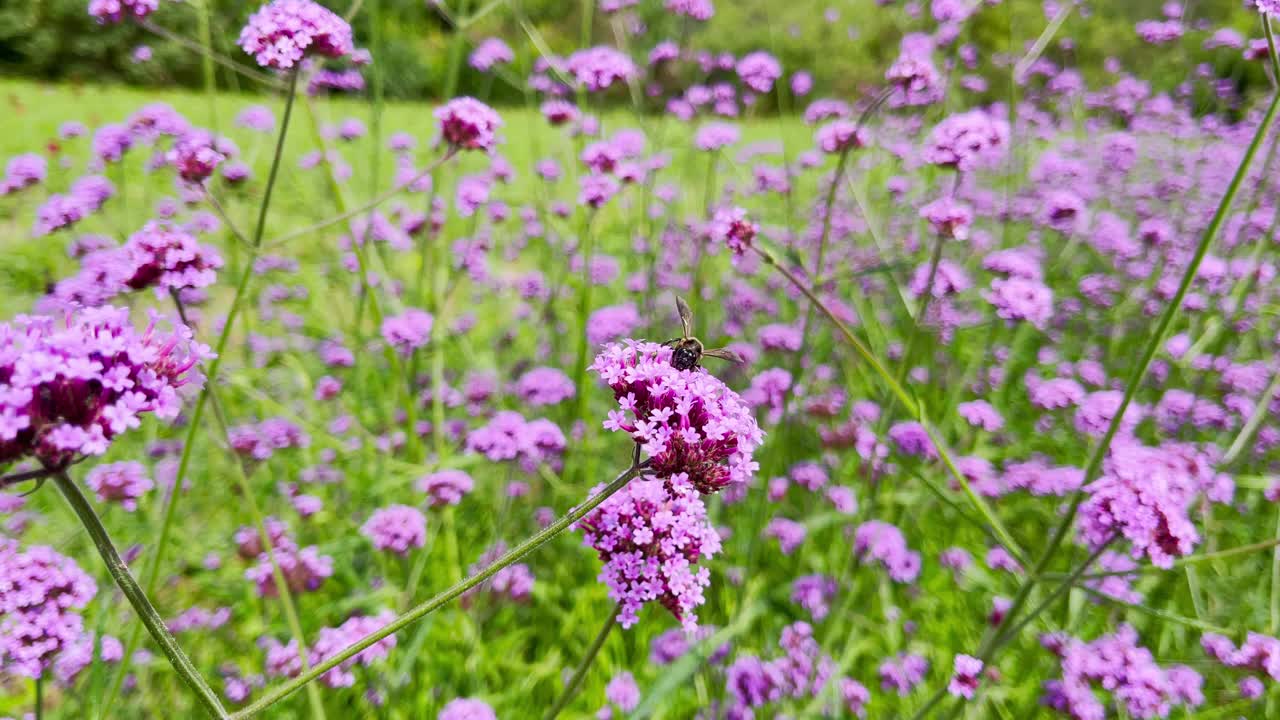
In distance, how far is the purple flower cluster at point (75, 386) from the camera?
0.74 metres

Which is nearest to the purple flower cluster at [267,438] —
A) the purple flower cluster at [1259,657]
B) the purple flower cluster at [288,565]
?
the purple flower cluster at [288,565]

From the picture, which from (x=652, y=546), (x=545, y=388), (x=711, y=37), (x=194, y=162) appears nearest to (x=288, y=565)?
(x=545, y=388)

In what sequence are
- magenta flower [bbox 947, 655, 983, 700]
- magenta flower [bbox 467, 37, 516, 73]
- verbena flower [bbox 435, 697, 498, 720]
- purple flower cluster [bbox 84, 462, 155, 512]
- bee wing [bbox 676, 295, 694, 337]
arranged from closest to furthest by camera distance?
bee wing [bbox 676, 295, 694, 337], magenta flower [bbox 947, 655, 983, 700], verbena flower [bbox 435, 697, 498, 720], purple flower cluster [bbox 84, 462, 155, 512], magenta flower [bbox 467, 37, 516, 73]

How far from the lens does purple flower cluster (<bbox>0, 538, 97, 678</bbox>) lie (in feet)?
4.36

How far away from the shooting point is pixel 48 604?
1404 millimetres

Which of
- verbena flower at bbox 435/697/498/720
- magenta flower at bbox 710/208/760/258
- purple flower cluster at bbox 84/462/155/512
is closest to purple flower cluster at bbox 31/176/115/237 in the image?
purple flower cluster at bbox 84/462/155/512

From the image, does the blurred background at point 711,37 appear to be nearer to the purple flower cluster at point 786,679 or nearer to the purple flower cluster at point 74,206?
the purple flower cluster at point 74,206

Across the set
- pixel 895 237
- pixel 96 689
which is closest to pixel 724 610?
pixel 96 689

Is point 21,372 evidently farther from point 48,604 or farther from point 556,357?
→ point 556,357

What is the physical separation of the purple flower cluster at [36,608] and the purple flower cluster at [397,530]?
Result: 732 millimetres

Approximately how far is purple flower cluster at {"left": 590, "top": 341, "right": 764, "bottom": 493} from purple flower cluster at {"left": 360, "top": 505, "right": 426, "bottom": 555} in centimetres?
128

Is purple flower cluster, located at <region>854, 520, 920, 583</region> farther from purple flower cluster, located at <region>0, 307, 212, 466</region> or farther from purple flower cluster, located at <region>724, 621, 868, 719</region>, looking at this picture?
purple flower cluster, located at <region>0, 307, 212, 466</region>

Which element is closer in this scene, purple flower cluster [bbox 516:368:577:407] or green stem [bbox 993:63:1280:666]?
green stem [bbox 993:63:1280:666]

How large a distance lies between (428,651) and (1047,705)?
76.0 inches
